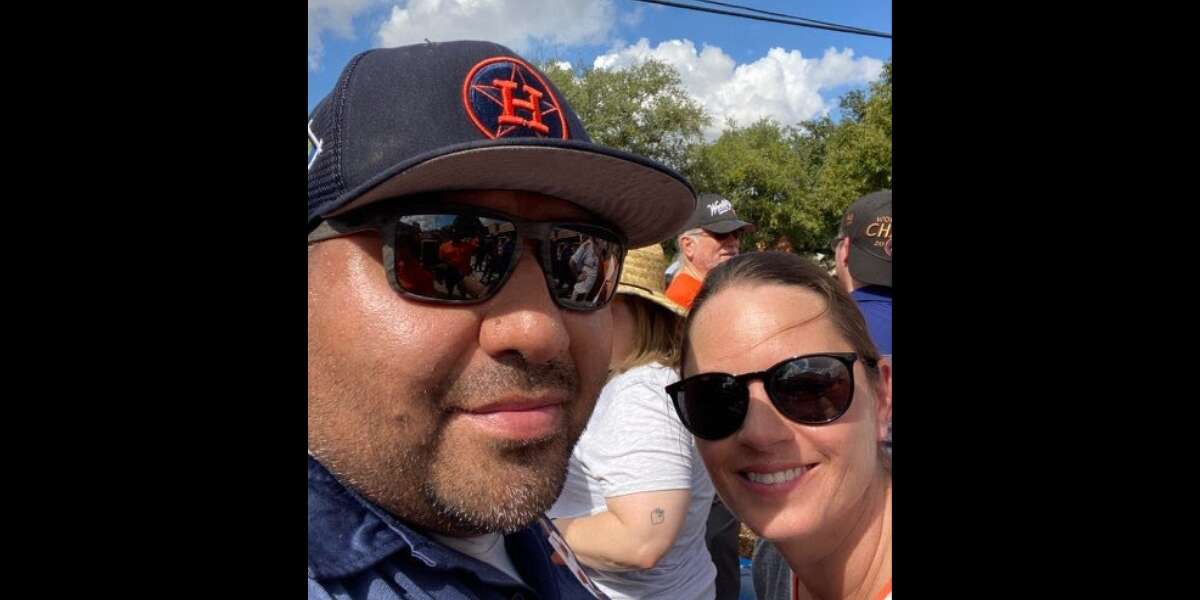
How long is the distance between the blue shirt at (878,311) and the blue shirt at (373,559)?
7.77 ft

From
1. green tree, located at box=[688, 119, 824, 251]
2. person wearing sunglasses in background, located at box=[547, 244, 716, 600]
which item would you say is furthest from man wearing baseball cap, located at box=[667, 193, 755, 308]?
green tree, located at box=[688, 119, 824, 251]

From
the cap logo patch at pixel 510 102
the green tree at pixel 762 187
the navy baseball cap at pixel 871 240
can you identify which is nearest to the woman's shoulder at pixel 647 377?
the cap logo patch at pixel 510 102

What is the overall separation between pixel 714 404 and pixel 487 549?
2.37 feet

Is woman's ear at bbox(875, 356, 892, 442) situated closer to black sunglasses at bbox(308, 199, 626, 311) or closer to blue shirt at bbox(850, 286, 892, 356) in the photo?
black sunglasses at bbox(308, 199, 626, 311)

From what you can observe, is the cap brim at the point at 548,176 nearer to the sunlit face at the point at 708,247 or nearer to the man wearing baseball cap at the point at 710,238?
the man wearing baseball cap at the point at 710,238

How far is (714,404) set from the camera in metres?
1.77

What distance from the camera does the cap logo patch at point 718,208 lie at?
5.05 meters

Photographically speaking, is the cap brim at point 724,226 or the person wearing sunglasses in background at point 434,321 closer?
the person wearing sunglasses in background at point 434,321
